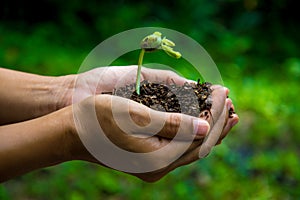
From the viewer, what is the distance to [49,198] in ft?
7.64

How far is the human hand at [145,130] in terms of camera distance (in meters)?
1.29

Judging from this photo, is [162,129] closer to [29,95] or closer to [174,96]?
[174,96]

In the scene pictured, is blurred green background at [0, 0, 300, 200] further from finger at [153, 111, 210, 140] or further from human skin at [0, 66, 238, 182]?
finger at [153, 111, 210, 140]

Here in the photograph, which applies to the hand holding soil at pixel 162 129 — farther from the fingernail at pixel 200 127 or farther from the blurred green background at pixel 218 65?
the blurred green background at pixel 218 65

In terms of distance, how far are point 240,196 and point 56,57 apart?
5.42 ft

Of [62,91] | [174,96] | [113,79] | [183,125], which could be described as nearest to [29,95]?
[62,91]

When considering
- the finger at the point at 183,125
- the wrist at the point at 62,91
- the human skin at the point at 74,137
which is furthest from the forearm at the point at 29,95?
the finger at the point at 183,125

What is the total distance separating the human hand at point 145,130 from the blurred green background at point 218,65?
3.33 ft

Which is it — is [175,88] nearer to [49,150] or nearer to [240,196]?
[49,150]

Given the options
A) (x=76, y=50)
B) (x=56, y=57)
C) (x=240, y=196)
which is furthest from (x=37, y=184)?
(x=76, y=50)

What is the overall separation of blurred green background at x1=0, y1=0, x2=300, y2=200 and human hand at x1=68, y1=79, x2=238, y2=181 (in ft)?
3.33

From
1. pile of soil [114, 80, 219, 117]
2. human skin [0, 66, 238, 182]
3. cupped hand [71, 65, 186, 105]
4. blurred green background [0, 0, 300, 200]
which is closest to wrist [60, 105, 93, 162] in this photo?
human skin [0, 66, 238, 182]

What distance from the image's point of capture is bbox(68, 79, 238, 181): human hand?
1.29 metres

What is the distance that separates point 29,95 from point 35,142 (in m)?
0.35
